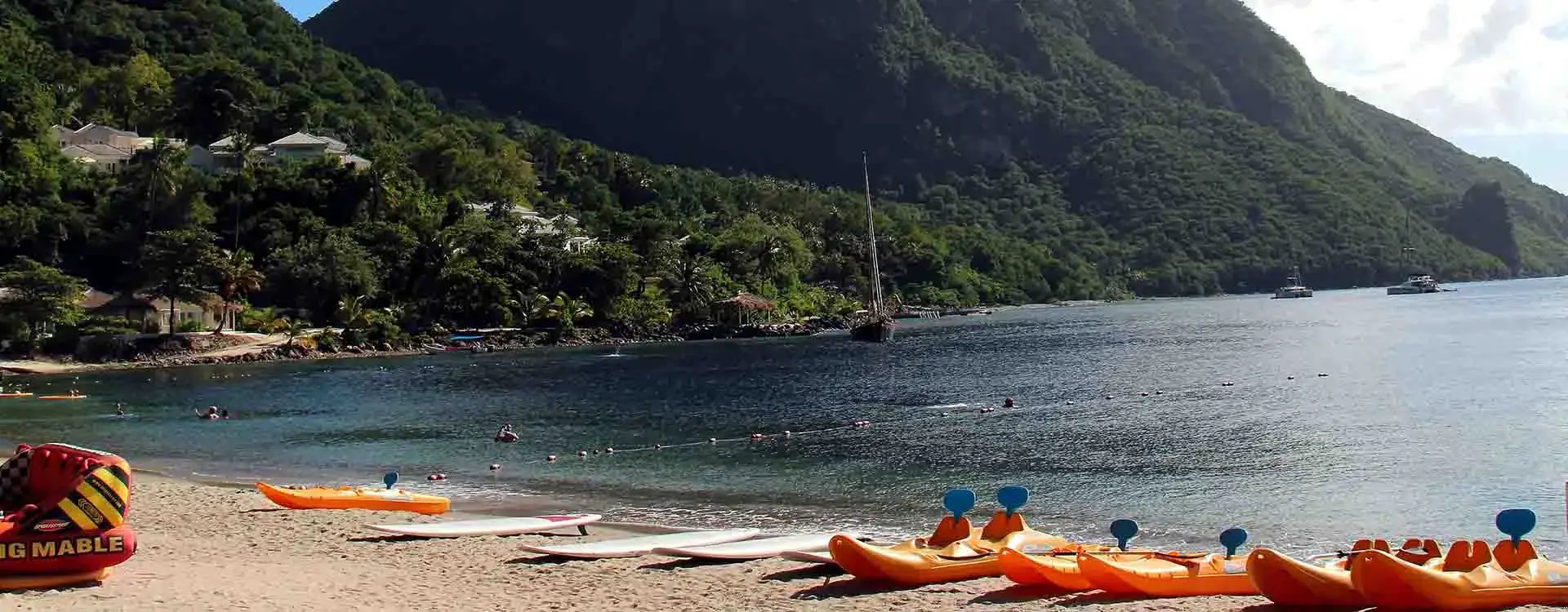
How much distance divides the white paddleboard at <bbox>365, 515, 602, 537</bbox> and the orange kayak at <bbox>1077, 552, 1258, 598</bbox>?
32.3 ft

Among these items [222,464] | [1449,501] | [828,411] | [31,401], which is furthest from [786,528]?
[31,401]

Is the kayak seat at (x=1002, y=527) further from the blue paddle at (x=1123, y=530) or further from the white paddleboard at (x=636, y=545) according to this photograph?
the white paddleboard at (x=636, y=545)

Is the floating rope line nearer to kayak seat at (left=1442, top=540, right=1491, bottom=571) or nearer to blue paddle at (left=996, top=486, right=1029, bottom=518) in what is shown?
blue paddle at (left=996, top=486, right=1029, bottom=518)

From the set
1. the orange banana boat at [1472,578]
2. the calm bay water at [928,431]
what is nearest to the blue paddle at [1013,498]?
the orange banana boat at [1472,578]

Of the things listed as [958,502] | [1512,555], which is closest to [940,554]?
[958,502]

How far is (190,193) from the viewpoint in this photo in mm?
93438

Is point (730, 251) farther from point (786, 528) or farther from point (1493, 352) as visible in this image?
point (786, 528)

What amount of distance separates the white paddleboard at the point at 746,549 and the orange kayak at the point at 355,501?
26.1 feet

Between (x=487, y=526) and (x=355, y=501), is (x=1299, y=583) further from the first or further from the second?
(x=355, y=501)

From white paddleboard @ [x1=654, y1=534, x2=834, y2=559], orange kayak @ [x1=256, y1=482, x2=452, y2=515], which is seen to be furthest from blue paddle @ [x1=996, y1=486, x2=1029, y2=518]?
orange kayak @ [x1=256, y1=482, x2=452, y2=515]

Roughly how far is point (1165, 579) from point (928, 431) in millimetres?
25774

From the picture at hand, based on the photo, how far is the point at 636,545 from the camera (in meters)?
19.7

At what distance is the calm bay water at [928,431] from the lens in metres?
27.2

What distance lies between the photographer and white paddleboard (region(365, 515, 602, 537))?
852 inches
